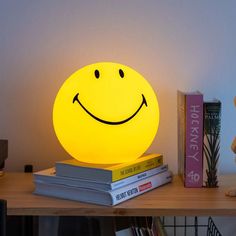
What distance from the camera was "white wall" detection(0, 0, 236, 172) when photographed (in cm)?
114

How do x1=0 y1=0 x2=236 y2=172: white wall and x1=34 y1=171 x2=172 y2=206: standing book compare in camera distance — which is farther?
x1=0 y1=0 x2=236 y2=172: white wall

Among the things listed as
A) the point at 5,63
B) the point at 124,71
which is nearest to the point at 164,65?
the point at 124,71

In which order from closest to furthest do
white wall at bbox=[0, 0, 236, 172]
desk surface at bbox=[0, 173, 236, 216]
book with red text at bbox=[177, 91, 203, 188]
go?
1. desk surface at bbox=[0, 173, 236, 216]
2. book with red text at bbox=[177, 91, 203, 188]
3. white wall at bbox=[0, 0, 236, 172]

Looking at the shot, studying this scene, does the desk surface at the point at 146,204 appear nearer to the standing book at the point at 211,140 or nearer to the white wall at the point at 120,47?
the standing book at the point at 211,140

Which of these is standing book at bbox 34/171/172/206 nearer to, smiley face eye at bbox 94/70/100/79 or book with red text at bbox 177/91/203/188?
book with red text at bbox 177/91/203/188

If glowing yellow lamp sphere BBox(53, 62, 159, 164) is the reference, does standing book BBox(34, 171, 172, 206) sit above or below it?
below

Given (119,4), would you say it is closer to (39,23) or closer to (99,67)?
(39,23)

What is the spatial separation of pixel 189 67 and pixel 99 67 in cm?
37

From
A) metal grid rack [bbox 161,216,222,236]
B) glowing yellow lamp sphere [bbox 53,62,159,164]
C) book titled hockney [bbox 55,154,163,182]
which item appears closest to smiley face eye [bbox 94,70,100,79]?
glowing yellow lamp sphere [bbox 53,62,159,164]

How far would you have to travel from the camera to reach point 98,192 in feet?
2.74

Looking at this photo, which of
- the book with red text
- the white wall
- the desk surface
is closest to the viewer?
the desk surface

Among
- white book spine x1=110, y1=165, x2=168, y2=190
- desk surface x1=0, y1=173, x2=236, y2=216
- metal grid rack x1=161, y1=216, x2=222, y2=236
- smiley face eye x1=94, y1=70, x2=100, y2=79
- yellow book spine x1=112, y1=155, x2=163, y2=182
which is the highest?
smiley face eye x1=94, y1=70, x2=100, y2=79

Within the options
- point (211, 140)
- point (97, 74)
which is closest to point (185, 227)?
point (211, 140)

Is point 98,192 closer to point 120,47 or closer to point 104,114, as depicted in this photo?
point 104,114
